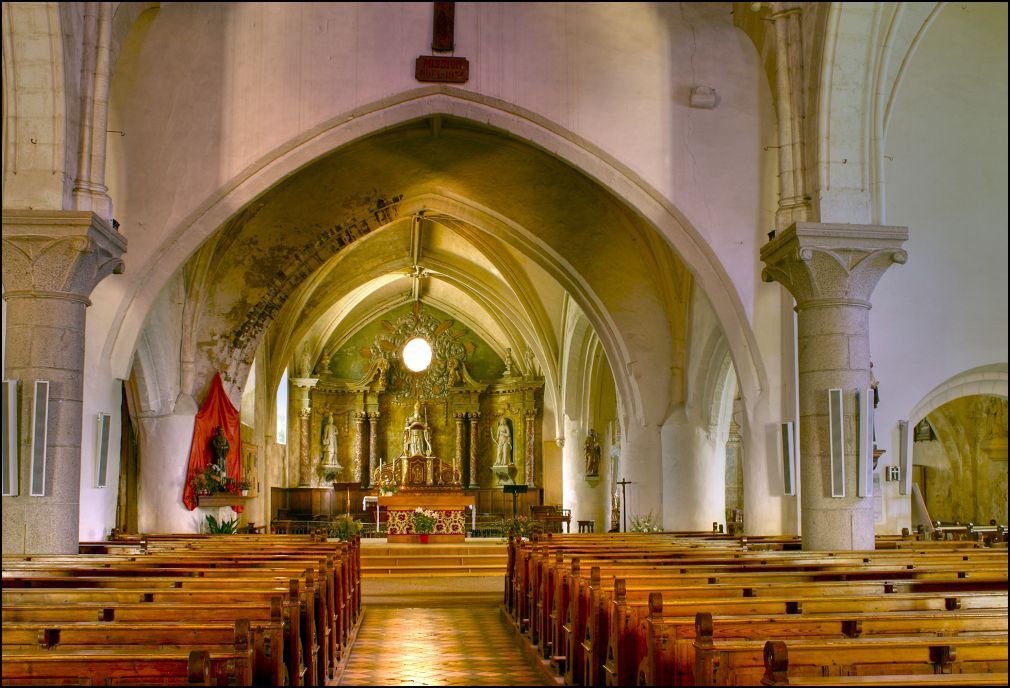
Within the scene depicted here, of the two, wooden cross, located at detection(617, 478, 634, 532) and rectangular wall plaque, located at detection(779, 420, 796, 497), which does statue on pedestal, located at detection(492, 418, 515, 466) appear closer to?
wooden cross, located at detection(617, 478, 634, 532)

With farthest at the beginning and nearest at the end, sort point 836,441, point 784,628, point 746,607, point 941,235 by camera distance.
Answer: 1. point 941,235
2. point 836,441
3. point 746,607
4. point 784,628

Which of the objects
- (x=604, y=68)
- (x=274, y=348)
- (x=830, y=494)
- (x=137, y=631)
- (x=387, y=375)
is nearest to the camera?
(x=137, y=631)

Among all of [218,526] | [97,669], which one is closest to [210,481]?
[218,526]

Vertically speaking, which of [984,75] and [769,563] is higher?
[984,75]

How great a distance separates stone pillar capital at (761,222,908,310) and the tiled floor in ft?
14.1

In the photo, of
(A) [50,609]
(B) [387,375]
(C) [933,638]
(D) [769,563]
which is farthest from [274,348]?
(C) [933,638]

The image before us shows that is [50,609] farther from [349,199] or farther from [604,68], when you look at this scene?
[349,199]

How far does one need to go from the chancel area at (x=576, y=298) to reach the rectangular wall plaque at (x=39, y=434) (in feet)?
0.11

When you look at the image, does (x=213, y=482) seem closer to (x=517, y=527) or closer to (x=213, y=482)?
(x=213, y=482)

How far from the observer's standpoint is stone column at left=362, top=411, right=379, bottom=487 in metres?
27.4

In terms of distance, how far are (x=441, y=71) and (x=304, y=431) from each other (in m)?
16.4

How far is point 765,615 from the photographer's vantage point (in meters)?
4.73

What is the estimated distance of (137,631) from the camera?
4.25 metres

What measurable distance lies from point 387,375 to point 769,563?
Answer: 2078 centimetres
